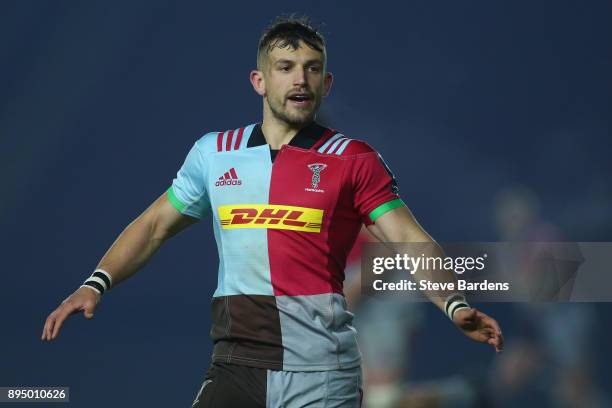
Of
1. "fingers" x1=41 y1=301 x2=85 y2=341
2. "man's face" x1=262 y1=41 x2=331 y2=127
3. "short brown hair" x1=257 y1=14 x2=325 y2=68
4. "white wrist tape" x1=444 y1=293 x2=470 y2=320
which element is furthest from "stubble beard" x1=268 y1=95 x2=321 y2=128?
"fingers" x1=41 y1=301 x2=85 y2=341

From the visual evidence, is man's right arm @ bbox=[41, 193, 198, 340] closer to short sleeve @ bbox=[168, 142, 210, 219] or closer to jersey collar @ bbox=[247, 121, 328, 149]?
short sleeve @ bbox=[168, 142, 210, 219]

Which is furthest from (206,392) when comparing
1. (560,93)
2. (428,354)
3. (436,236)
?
(560,93)

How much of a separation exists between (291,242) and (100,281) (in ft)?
2.35

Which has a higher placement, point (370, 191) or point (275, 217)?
point (370, 191)

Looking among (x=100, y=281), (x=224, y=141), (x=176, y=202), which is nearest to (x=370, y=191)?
(x=224, y=141)

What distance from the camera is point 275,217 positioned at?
11.9ft

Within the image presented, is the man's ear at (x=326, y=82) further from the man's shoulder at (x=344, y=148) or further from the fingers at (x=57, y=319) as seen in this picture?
the fingers at (x=57, y=319)

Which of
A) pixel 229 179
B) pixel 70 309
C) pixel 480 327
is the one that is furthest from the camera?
pixel 229 179

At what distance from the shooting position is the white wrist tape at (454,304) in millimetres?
3458

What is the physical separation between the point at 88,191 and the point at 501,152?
9.93 feet

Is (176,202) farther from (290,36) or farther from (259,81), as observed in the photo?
(290,36)

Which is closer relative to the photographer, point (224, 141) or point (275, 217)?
point (275, 217)

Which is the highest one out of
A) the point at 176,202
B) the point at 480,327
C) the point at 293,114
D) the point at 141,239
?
the point at 293,114

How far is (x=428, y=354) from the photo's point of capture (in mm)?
7340
